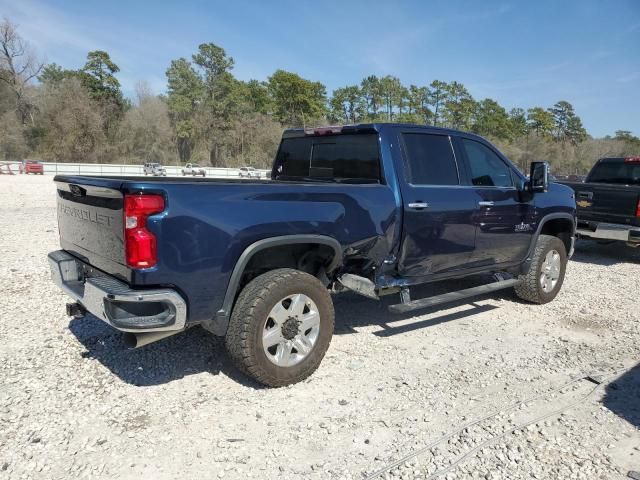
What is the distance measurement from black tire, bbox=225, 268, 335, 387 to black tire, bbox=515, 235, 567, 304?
124 inches

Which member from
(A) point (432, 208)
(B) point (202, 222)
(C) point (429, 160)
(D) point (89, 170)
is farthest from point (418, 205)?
(D) point (89, 170)

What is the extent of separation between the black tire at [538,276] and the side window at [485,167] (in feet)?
3.28

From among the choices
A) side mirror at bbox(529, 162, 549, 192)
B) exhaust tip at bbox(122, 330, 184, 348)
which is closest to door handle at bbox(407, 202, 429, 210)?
side mirror at bbox(529, 162, 549, 192)

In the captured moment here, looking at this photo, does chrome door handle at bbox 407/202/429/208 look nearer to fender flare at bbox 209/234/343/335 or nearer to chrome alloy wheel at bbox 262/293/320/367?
fender flare at bbox 209/234/343/335

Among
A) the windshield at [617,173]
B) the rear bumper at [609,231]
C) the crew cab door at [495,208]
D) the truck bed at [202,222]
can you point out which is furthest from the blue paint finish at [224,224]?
the windshield at [617,173]

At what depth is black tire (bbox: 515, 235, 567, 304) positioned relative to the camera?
5.77m

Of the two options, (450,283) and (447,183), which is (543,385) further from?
(450,283)

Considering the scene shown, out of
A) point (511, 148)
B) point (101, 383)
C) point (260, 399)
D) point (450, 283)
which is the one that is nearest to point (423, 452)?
point (260, 399)

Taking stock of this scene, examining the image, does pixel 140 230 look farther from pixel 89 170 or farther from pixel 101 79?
pixel 101 79

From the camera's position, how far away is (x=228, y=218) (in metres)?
3.20

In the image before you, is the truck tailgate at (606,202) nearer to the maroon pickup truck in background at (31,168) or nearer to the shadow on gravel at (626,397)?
the shadow on gravel at (626,397)

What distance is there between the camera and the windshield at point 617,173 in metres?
9.41

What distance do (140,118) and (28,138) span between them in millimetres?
13821

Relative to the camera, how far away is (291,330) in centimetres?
361
